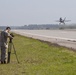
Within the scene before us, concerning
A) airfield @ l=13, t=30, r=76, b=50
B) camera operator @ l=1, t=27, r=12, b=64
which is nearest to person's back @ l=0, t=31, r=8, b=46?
camera operator @ l=1, t=27, r=12, b=64

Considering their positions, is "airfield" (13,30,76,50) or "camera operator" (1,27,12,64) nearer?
"camera operator" (1,27,12,64)

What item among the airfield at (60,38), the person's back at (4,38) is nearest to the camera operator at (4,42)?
the person's back at (4,38)

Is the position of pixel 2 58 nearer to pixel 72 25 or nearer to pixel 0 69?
pixel 0 69

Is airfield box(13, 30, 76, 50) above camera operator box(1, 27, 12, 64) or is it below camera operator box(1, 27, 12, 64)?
below

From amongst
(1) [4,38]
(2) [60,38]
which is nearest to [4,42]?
(1) [4,38]

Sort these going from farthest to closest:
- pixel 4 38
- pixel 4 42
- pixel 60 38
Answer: pixel 60 38, pixel 4 42, pixel 4 38

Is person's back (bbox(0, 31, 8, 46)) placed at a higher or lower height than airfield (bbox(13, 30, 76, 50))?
higher

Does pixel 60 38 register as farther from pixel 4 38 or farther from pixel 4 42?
pixel 4 38

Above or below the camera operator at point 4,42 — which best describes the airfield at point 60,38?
below

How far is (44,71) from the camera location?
473 inches

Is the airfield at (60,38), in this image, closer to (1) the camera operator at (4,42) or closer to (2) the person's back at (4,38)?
(1) the camera operator at (4,42)

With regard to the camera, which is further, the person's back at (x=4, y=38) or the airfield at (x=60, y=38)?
the airfield at (x=60, y=38)

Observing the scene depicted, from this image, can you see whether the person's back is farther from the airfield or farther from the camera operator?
the airfield

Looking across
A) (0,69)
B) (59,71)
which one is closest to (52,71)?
(59,71)
